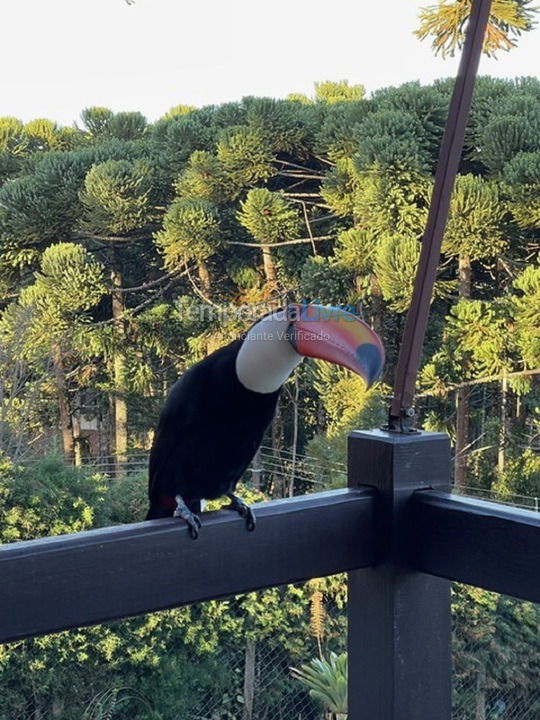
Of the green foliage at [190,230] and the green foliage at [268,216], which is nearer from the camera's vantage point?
the green foliage at [268,216]

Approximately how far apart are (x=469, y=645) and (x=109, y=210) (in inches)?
162

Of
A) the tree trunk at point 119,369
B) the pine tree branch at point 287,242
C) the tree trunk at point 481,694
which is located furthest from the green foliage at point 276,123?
the tree trunk at point 481,694

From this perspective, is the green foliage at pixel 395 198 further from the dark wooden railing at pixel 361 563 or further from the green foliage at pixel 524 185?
the dark wooden railing at pixel 361 563

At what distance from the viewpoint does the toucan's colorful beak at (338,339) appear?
78 centimetres

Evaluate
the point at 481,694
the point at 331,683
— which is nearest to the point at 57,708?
the point at 331,683

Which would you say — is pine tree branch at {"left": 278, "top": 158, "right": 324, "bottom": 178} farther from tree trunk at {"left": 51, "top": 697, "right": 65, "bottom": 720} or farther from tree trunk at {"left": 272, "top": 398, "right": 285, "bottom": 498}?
tree trunk at {"left": 51, "top": 697, "right": 65, "bottom": 720}

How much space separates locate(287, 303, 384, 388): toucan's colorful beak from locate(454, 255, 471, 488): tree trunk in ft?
16.9

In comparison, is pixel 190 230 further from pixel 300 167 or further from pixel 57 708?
pixel 57 708

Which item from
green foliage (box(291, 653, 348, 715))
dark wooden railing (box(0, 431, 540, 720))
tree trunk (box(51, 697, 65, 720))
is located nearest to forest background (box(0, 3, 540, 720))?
tree trunk (box(51, 697, 65, 720))

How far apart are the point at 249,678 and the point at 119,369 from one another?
3.75 m

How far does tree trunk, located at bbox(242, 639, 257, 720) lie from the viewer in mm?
3766

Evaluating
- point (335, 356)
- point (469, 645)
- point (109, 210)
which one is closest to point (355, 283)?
point (109, 210)

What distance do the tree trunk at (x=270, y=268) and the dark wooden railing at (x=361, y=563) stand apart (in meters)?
6.21

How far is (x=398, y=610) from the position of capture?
679 mm
